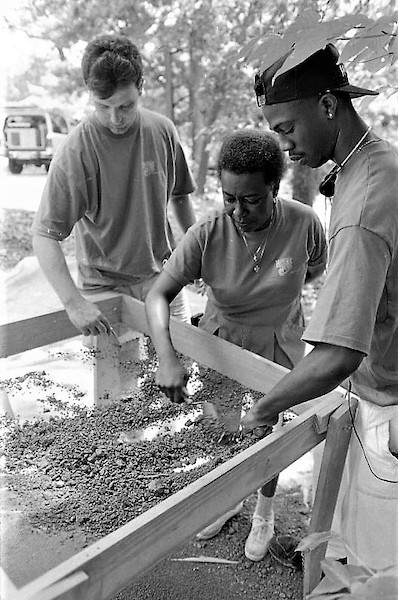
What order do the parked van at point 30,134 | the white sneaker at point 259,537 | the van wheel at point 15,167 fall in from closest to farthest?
the white sneaker at point 259,537 → the parked van at point 30,134 → the van wheel at point 15,167

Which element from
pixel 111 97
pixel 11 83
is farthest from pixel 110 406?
pixel 11 83

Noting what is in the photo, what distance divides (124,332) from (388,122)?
2554 millimetres

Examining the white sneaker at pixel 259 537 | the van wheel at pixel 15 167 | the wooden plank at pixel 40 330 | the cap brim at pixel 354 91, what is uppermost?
the cap brim at pixel 354 91

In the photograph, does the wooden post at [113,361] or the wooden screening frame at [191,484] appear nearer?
the wooden screening frame at [191,484]

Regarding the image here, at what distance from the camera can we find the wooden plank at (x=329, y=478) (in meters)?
1.57

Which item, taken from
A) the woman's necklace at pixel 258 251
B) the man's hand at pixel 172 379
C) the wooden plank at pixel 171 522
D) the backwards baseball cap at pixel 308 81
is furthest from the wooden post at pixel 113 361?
the backwards baseball cap at pixel 308 81

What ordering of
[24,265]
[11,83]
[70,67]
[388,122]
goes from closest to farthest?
[388,122] < [24,265] < [70,67] < [11,83]

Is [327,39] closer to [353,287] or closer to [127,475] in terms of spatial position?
[353,287]

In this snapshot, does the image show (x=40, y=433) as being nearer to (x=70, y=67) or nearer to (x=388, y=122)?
(x=388, y=122)

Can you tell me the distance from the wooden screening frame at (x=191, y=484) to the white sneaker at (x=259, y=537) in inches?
17.4

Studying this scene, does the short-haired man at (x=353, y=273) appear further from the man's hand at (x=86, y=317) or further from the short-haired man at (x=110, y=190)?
the short-haired man at (x=110, y=190)

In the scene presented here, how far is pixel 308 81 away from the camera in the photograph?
4.19ft

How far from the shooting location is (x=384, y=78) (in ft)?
11.7

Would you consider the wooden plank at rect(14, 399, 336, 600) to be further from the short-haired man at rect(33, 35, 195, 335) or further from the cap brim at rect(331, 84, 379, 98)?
the short-haired man at rect(33, 35, 195, 335)
